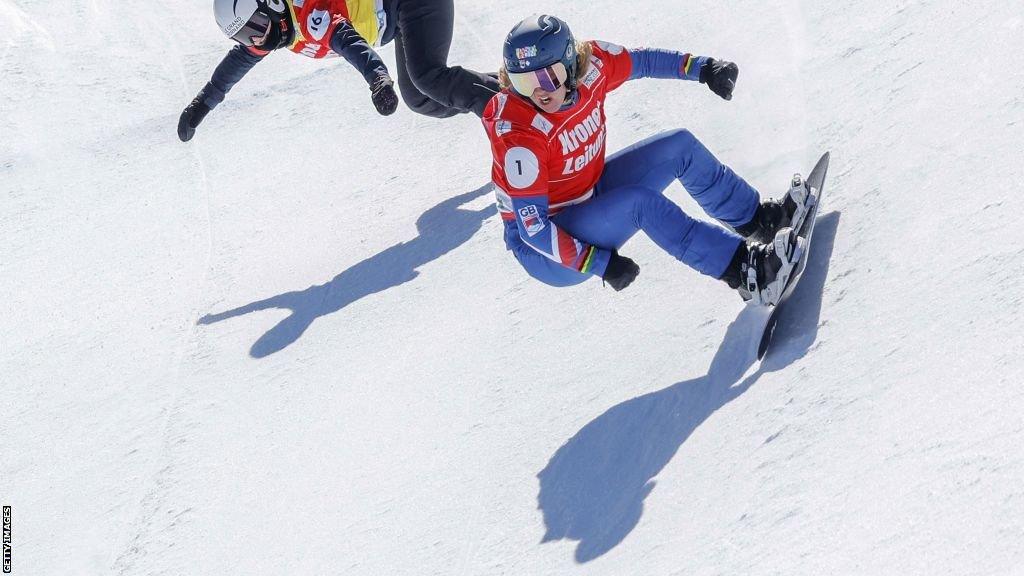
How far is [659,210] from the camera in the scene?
4707 mm

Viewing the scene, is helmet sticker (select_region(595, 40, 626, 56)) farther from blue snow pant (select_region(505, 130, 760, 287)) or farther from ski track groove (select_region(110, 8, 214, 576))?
ski track groove (select_region(110, 8, 214, 576))

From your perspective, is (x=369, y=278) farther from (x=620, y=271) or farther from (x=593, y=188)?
(x=620, y=271)

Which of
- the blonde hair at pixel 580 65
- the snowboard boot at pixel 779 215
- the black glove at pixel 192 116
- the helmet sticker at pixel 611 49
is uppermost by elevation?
the blonde hair at pixel 580 65

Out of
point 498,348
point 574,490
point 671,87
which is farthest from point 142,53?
point 574,490

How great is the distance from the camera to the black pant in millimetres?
6945

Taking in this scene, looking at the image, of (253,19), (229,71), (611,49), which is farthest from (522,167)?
(229,71)

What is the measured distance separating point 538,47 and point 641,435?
175cm

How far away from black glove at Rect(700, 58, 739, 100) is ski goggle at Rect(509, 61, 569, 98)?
857mm

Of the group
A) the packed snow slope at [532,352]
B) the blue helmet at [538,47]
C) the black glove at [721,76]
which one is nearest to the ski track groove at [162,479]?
the packed snow slope at [532,352]

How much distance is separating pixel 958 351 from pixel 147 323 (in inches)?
213

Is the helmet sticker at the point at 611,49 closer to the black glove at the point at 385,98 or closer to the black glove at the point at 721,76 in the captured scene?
the black glove at the point at 721,76

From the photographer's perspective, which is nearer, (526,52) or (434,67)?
(526,52)

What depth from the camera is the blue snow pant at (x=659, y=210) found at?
468cm

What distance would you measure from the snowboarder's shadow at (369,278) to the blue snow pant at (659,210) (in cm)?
195
